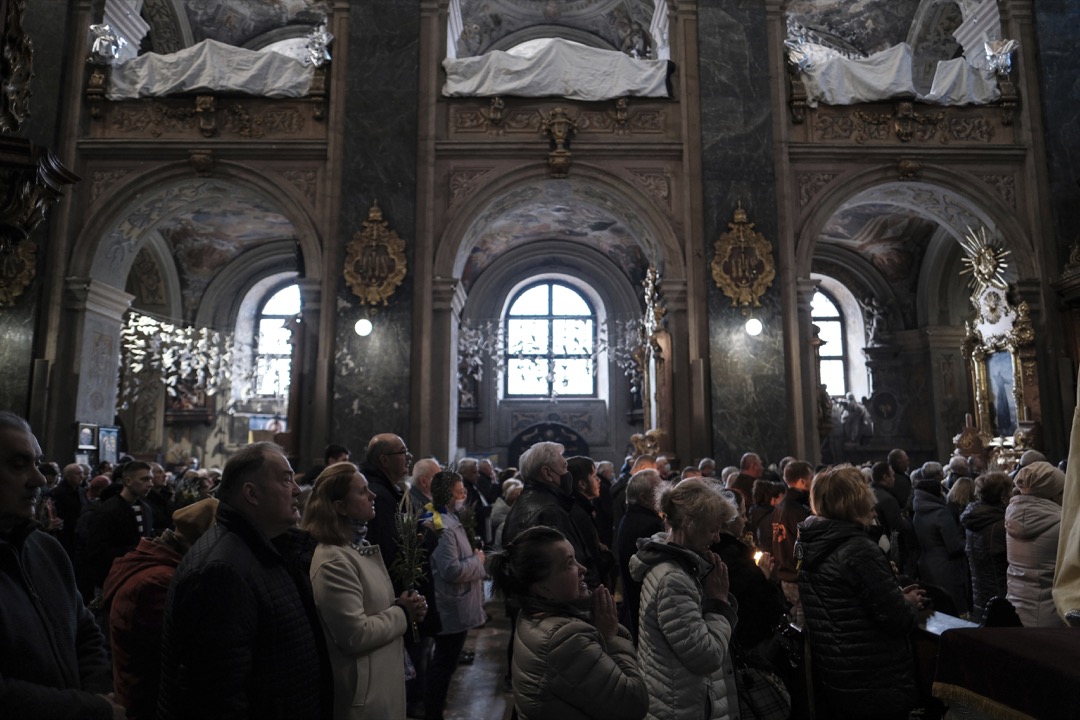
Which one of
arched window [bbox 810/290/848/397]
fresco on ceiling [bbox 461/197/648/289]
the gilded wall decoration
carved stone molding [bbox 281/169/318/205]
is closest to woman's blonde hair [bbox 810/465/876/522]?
carved stone molding [bbox 281/169/318/205]

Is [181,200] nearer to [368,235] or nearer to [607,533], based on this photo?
[368,235]

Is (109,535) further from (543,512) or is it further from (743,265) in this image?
(743,265)

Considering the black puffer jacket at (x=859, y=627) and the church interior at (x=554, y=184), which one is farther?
the church interior at (x=554, y=184)

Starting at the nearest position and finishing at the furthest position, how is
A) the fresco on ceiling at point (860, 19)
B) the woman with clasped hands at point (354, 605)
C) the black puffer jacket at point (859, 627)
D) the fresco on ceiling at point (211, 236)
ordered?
the woman with clasped hands at point (354, 605)
the black puffer jacket at point (859, 627)
the fresco on ceiling at point (860, 19)
the fresco on ceiling at point (211, 236)

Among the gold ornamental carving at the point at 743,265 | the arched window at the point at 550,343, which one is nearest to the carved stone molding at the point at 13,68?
the gold ornamental carving at the point at 743,265

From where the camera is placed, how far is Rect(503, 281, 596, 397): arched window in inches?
734

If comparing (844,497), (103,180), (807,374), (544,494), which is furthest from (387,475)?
(103,180)

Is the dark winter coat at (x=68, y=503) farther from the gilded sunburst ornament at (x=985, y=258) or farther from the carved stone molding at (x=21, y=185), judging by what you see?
the gilded sunburst ornament at (x=985, y=258)

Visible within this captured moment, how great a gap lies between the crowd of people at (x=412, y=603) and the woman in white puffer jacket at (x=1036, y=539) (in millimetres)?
12

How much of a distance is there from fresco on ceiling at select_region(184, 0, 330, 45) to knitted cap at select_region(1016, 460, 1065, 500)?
569 inches

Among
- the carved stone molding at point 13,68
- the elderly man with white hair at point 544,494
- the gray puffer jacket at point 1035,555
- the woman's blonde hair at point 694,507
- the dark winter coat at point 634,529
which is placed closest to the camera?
the woman's blonde hair at point 694,507

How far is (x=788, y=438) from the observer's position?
10828 mm

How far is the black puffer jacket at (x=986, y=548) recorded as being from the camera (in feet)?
16.5

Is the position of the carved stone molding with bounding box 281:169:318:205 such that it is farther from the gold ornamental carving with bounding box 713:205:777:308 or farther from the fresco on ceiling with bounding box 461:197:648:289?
the gold ornamental carving with bounding box 713:205:777:308
